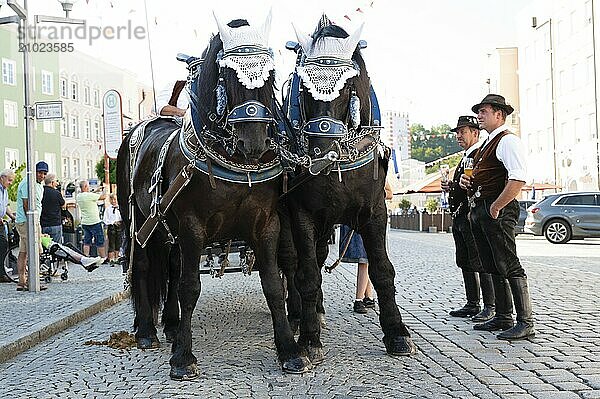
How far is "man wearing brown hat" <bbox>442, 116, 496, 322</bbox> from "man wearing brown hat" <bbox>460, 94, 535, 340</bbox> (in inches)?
21.3

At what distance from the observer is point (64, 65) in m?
59.4

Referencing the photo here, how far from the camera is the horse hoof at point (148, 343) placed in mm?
7613

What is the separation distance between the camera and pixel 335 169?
6.36 metres

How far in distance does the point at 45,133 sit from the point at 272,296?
5531cm

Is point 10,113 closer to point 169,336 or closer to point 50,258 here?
point 50,258

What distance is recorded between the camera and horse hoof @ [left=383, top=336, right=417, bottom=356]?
6734 millimetres

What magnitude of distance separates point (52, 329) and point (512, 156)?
16.9ft

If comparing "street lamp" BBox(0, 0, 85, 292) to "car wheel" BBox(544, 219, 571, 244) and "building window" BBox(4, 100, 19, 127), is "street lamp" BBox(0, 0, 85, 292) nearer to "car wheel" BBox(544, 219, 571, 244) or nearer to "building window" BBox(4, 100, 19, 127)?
"car wheel" BBox(544, 219, 571, 244)

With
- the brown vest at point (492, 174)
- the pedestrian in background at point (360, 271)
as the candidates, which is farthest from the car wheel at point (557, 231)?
the brown vest at point (492, 174)

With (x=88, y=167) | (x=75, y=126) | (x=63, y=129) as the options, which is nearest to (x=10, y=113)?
(x=63, y=129)

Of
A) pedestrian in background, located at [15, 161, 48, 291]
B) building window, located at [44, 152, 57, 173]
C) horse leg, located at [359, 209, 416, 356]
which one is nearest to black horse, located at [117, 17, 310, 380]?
horse leg, located at [359, 209, 416, 356]

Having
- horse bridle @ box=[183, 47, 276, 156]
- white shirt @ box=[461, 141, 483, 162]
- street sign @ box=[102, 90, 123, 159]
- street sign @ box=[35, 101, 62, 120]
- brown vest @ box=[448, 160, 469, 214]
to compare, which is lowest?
brown vest @ box=[448, 160, 469, 214]

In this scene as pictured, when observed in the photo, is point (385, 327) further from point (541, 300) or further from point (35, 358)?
point (541, 300)

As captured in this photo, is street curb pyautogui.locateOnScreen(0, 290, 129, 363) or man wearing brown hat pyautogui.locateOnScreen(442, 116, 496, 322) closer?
street curb pyautogui.locateOnScreen(0, 290, 129, 363)
